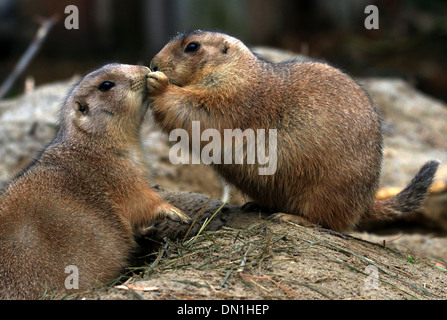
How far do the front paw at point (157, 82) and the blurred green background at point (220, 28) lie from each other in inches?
526

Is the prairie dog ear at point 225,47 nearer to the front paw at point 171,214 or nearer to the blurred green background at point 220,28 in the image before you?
the front paw at point 171,214

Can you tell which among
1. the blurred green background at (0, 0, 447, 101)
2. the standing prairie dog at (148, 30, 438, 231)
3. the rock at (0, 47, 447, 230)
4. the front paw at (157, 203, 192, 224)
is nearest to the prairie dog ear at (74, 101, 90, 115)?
the standing prairie dog at (148, 30, 438, 231)

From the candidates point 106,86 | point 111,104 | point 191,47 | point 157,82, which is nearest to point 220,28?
point 191,47

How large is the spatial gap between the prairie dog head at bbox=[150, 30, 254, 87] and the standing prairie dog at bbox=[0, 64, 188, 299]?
24 centimetres

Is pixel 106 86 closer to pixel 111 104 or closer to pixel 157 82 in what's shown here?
pixel 111 104

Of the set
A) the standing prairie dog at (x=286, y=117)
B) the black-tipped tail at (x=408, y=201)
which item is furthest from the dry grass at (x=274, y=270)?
the black-tipped tail at (x=408, y=201)

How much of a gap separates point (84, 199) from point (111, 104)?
972mm

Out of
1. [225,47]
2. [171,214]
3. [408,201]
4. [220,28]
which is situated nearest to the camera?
[171,214]

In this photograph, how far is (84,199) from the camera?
4.68 m

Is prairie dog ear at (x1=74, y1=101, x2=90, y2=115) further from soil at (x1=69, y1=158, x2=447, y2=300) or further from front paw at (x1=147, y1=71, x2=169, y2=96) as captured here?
soil at (x1=69, y1=158, x2=447, y2=300)

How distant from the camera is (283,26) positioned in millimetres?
22297

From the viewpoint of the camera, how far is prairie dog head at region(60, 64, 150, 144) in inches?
199


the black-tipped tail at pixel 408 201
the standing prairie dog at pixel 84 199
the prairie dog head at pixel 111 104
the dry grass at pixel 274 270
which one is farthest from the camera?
the black-tipped tail at pixel 408 201

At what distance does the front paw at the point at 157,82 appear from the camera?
16.0 feet
